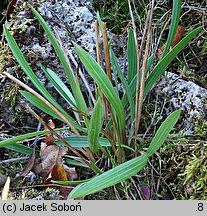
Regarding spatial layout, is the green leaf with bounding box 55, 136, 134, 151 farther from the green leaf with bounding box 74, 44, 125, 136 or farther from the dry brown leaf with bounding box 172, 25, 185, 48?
the dry brown leaf with bounding box 172, 25, 185, 48

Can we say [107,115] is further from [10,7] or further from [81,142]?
[10,7]

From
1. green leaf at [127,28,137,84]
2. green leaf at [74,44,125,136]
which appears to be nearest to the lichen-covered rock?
green leaf at [127,28,137,84]

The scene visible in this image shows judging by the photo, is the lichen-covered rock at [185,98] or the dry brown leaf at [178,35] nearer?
the lichen-covered rock at [185,98]

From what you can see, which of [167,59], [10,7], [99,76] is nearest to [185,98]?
[167,59]

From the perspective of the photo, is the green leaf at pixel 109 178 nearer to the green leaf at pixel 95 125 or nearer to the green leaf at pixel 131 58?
the green leaf at pixel 95 125

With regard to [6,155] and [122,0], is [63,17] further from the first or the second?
[6,155]

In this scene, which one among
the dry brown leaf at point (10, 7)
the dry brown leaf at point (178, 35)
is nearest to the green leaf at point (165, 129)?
the dry brown leaf at point (178, 35)
